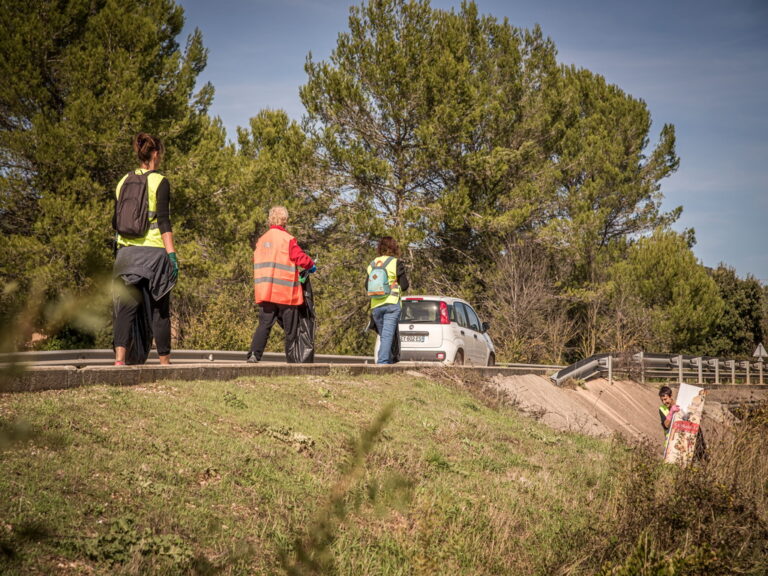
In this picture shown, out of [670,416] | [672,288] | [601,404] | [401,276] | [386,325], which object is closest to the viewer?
[670,416]

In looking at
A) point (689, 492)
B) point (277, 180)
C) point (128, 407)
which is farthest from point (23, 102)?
point (689, 492)

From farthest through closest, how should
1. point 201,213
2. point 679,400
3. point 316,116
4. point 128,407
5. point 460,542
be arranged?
point 316,116
point 201,213
point 679,400
point 128,407
point 460,542

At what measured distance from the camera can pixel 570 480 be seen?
7.40 meters

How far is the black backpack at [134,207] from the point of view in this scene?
22.2 feet

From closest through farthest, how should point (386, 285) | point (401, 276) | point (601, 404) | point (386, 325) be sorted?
point (401, 276)
point (386, 285)
point (386, 325)
point (601, 404)

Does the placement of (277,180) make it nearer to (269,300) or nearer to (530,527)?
(269,300)

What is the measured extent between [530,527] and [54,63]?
813 inches

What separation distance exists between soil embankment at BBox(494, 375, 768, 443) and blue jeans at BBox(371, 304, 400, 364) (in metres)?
1.97

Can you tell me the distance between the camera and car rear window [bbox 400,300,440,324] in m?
15.4

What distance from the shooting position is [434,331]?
50.4ft

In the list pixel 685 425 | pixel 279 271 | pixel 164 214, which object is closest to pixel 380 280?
pixel 279 271

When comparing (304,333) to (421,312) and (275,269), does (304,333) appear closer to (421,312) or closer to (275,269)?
(275,269)

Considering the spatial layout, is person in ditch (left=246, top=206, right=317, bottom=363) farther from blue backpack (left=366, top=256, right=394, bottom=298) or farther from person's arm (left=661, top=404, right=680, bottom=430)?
person's arm (left=661, top=404, right=680, bottom=430)

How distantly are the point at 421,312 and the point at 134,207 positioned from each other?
9.31 meters
